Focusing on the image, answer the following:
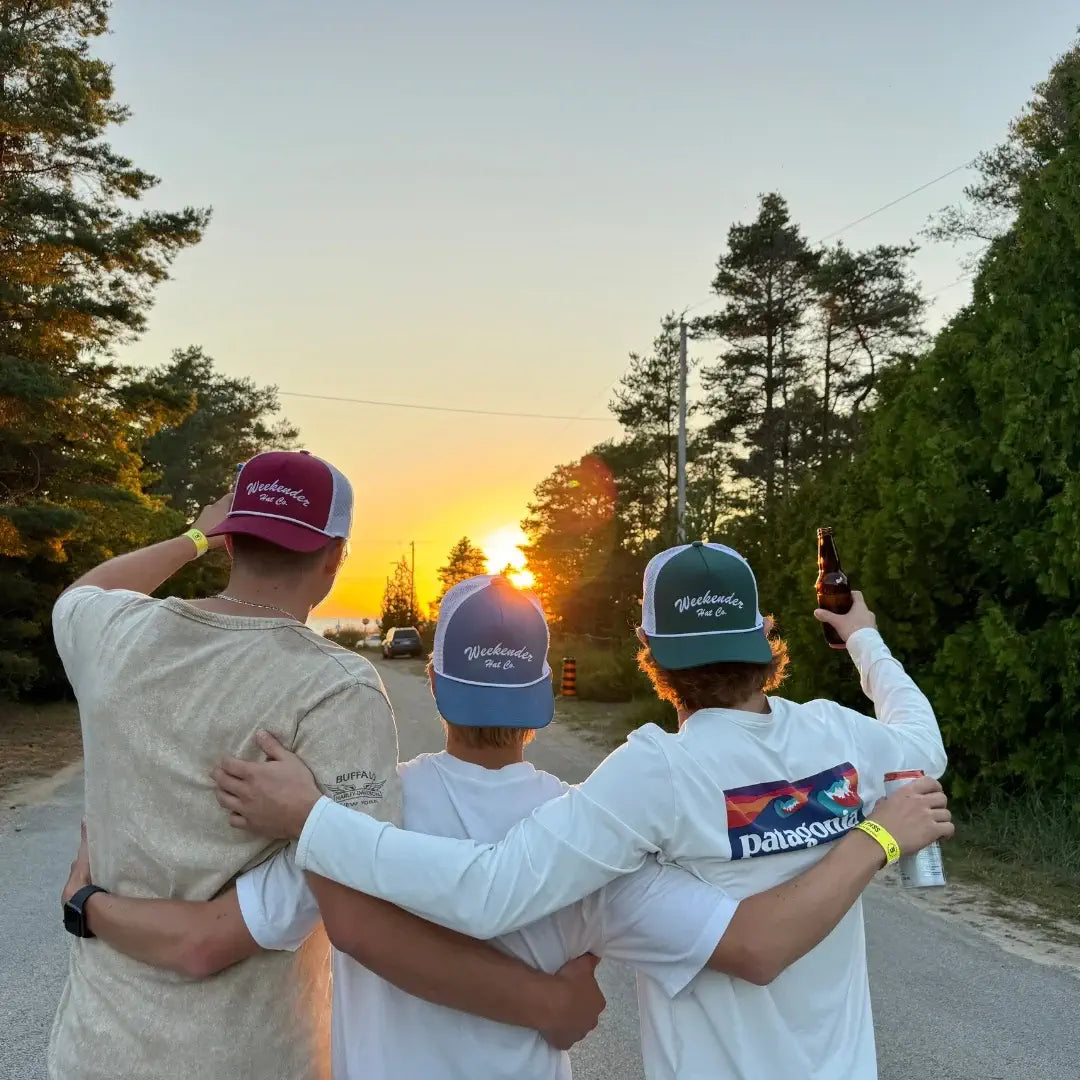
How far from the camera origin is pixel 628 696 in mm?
23859

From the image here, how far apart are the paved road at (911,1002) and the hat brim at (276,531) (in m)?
3.39

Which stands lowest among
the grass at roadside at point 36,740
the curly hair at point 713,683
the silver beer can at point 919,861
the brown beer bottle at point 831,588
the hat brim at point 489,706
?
the grass at roadside at point 36,740

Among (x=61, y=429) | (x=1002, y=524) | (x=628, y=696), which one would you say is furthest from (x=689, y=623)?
(x=628, y=696)

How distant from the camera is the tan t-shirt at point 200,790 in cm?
177

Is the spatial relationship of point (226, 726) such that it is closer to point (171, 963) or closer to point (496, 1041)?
point (171, 963)

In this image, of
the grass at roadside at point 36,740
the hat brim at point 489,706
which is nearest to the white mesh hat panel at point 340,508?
the hat brim at point 489,706

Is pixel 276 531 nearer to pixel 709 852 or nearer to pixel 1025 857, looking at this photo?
pixel 709 852

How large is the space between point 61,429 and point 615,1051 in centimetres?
1742

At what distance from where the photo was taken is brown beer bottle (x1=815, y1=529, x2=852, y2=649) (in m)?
2.97

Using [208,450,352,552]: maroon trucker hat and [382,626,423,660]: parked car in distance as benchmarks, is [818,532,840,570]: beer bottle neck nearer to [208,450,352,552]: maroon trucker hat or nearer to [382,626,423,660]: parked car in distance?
[208,450,352,552]: maroon trucker hat

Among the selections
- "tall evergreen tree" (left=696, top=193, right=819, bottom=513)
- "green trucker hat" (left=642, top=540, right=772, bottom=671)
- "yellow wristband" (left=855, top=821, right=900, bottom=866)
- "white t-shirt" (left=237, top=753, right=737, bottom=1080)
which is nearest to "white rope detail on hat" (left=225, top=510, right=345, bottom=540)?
"white t-shirt" (left=237, top=753, right=737, bottom=1080)

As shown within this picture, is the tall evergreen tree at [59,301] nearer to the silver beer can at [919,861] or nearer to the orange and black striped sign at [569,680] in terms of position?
the orange and black striped sign at [569,680]

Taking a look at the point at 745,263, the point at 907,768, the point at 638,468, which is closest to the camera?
the point at 907,768

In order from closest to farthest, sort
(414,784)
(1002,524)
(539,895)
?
1. (539,895)
2. (414,784)
3. (1002,524)
